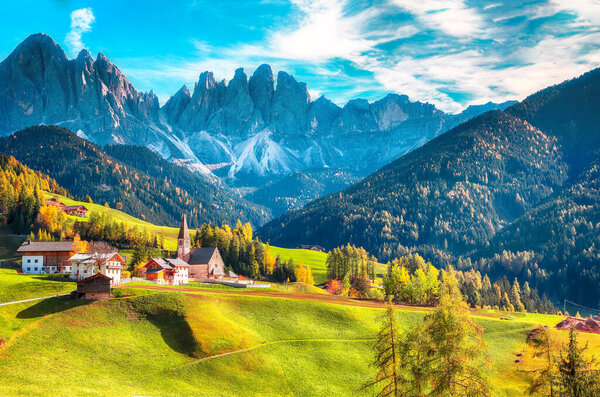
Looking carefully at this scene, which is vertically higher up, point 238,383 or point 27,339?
point 27,339

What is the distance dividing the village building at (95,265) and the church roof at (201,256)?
24.4m

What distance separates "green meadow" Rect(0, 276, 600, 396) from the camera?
5984cm

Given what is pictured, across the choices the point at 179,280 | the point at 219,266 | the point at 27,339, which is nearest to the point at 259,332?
the point at 27,339

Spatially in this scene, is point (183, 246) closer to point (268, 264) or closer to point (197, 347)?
point (268, 264)

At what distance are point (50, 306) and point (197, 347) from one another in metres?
27.3

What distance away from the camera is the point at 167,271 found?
116 m

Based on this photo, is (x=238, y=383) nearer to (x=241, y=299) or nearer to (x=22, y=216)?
(x=241, y=299)

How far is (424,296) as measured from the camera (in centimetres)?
12519

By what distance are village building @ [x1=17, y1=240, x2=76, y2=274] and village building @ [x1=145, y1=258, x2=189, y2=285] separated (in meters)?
26.4

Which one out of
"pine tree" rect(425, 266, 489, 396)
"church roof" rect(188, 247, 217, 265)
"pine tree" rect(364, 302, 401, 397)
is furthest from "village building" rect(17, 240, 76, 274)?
"pine tree" rect(425, 266, 489, 396)

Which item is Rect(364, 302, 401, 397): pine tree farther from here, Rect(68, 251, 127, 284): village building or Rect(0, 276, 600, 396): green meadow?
Rect(68, 251, 127, 284): village building

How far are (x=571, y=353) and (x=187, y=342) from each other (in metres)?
53.9

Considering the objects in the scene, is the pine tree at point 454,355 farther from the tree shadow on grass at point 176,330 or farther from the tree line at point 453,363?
the tree shadow on grass at point 176,330

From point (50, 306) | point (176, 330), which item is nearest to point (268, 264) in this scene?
point (176, 330)
